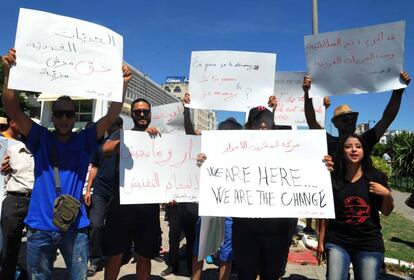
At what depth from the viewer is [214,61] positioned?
14.0 ft

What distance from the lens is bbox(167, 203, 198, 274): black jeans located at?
4738 mm

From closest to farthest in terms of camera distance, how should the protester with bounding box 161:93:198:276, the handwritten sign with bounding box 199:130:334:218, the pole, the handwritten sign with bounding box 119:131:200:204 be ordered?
the handwritten sign with bounding box 199:130:334:218
the handwritten sign with bounding box 119:131:200:204
the protester with bounding box 161:93:198:276
the pole

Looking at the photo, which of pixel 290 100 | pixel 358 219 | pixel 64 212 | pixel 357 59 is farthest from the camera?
pixel 290 100

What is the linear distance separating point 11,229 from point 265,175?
2.76m

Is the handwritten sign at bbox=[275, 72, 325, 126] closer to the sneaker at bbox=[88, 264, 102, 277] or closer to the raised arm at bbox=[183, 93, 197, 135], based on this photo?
the raised arm at bbox=[183, 93, 197, 135]

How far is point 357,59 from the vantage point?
3.67 meters

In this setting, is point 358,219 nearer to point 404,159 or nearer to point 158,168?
point 158,168

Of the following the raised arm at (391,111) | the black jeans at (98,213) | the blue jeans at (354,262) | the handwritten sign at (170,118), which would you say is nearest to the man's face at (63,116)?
the black jeans at (98,213)

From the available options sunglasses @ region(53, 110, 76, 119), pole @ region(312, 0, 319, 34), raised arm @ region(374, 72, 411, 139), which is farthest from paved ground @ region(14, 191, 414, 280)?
pole @ region(312, 0, 319, 34)

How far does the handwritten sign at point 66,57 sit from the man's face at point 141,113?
788mm

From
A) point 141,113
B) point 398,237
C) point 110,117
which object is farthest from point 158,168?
point 398,237

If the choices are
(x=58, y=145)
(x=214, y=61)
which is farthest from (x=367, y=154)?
(x=58, y=145)

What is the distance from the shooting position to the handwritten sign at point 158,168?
11.8ft

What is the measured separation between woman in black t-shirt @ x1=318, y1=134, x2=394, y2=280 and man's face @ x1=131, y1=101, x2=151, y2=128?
2.00 m
